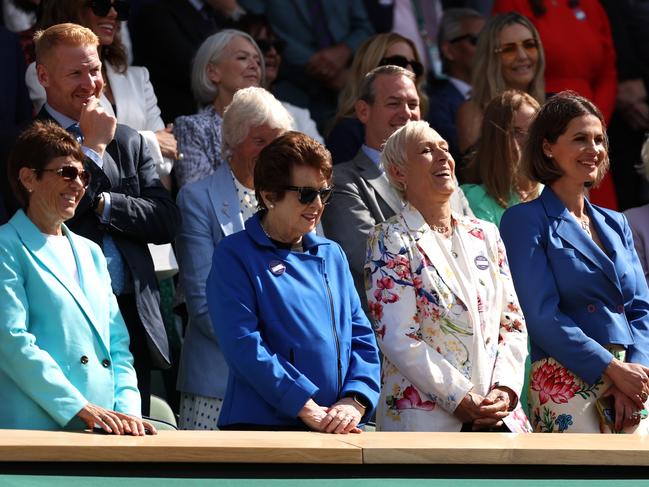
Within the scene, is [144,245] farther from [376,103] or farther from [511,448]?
[511,448]

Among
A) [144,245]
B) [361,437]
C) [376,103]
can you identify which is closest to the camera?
[361,437]

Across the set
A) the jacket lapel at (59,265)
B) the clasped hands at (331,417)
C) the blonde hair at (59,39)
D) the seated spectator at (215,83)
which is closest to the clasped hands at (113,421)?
the jacket lapel at (59,265)

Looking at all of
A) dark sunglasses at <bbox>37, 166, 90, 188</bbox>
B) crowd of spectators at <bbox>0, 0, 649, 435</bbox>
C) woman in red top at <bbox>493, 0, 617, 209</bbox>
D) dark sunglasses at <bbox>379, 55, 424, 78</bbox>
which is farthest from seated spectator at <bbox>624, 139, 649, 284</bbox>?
dark sunglasses at <bbox>37, 166, 90, 188</bbox>

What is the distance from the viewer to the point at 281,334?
15.1 feet

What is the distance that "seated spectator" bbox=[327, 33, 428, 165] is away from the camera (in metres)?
6.93

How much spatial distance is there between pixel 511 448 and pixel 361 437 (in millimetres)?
490

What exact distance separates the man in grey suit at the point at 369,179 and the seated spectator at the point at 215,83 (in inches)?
24.1

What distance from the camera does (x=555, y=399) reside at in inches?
203

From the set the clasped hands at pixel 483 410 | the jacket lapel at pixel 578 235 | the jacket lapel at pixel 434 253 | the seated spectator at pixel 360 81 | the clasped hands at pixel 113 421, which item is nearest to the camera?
the clasped hands at pixel 113 421

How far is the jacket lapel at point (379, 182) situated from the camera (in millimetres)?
5988

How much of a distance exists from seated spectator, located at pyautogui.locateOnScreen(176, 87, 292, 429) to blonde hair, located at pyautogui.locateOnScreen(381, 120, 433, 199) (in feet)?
2.28

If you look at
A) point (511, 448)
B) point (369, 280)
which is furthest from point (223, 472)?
point (369, 280)

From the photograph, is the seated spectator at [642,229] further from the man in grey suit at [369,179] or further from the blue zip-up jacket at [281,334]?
the blue zip-up jacket at [281,334]

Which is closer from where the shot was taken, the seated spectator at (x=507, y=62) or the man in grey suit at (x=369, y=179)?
the man in grey suit at (x=369, y=179)
